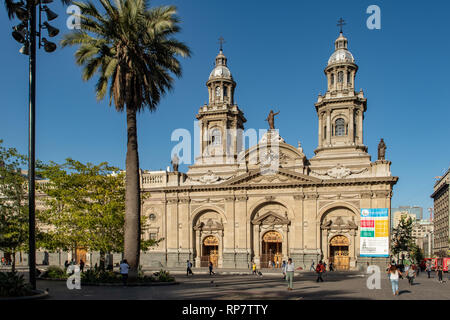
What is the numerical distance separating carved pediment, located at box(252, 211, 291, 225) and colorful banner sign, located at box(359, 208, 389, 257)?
8.59m

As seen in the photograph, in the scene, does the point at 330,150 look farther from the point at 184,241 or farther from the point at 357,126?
the point at 184,241

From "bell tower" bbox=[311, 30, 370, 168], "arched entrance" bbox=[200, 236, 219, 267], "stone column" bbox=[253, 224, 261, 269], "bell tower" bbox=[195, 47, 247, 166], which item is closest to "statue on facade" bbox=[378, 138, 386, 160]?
"bell tower" bbox=[311, 30, 370, 168]

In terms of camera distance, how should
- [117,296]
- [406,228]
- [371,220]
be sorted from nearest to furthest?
1. [117,296]
2. [371,220]
3. [406,228]

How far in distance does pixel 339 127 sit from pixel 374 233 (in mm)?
14641

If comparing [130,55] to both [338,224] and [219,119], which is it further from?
[219,119]

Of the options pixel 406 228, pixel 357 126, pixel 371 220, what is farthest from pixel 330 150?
pixel 406 228

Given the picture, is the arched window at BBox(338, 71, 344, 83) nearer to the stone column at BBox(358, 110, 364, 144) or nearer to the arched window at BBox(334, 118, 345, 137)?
the stone column at BBox(358, 110, 364, 144)

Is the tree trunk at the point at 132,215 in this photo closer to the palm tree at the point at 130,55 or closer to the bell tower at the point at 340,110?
the palm tree at the point at 130,55

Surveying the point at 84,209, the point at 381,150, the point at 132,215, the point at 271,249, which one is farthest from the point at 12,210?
the point at 381,150

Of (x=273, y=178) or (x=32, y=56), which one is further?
(x=273, y=178)

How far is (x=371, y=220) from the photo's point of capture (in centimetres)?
4603

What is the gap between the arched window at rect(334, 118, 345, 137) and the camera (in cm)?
5485

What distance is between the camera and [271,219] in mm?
52219

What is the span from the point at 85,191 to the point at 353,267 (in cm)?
2934
